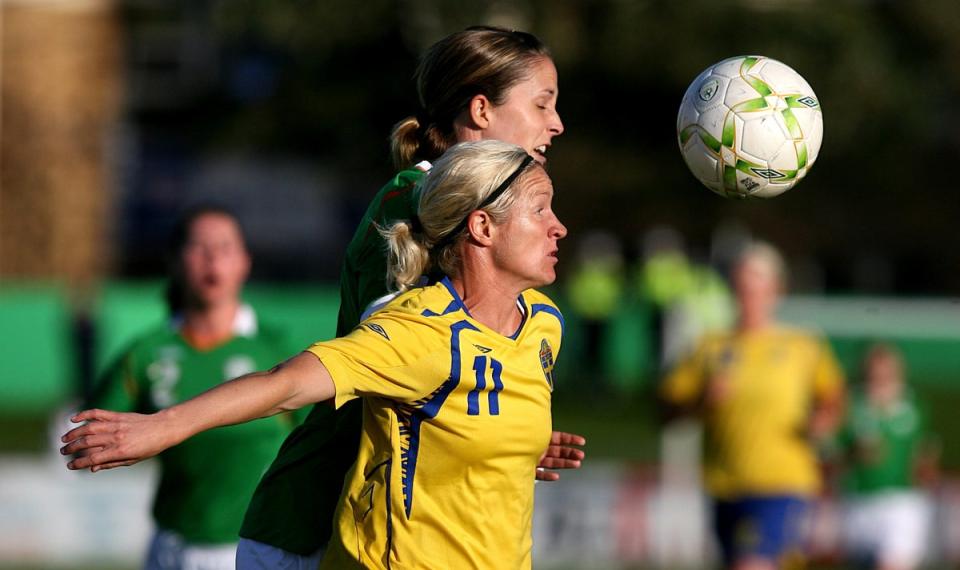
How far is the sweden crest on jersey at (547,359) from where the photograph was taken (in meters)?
4.00

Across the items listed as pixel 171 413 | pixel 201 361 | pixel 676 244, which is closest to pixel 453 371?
pixel 171 413

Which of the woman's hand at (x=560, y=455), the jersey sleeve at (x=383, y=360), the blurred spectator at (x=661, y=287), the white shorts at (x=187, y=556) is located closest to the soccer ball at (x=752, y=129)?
the woman's hand at (x=560, y=455)

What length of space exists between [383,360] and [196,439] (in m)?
2.35

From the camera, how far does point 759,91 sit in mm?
4719

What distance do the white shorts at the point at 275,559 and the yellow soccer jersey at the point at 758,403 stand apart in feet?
16.0

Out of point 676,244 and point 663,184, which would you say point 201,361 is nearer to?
point 663,184

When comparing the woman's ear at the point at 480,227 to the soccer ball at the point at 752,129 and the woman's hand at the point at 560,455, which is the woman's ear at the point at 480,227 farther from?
the soccer ball at the point at 752,129

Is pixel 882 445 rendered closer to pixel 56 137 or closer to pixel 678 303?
pixel 678 303

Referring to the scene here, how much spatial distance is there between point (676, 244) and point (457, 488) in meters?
24.1

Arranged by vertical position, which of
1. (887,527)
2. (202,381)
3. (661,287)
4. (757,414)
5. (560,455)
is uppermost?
(661,287)

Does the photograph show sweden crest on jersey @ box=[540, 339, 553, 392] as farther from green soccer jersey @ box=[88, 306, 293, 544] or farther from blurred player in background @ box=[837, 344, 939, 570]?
blurred player in background @ box=[837, 344, 939, 570]

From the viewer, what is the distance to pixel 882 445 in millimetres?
9977

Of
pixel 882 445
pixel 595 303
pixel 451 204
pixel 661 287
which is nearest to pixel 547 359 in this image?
pixel 451 204

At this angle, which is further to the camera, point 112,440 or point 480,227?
point 480,227
